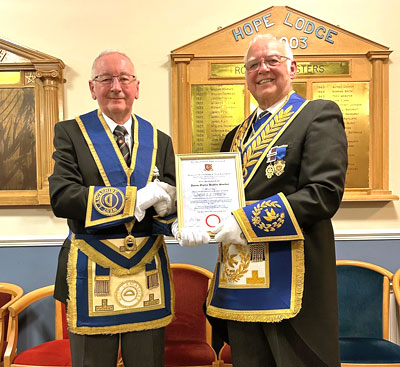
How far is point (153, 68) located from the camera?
2.99 metres

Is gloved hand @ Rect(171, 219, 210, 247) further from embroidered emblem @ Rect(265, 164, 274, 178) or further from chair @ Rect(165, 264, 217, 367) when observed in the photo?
chair @ Rect(165, 264, 217, 367)

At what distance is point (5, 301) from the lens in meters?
2.75

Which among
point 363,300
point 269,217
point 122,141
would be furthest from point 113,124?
point 363,300

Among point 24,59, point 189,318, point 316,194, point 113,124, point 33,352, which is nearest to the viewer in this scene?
point 316,194

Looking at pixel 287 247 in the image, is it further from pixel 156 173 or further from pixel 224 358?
pixel 224 358

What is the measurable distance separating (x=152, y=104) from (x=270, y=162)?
160 cm

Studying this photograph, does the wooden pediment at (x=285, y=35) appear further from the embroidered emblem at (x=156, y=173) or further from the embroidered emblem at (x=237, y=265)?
the embroidered emblem at (x=237, y=265)

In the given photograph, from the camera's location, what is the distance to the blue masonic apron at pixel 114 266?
5.20ft

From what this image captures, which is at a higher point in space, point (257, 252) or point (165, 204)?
point (165, 204)

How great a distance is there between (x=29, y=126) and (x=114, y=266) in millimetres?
1737

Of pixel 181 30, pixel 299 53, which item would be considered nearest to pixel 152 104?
pixel 181 30

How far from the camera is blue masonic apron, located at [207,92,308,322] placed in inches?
58.0

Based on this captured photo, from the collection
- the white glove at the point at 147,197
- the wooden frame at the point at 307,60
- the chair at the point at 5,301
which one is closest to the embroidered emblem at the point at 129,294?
the white glove at the point at 147,197

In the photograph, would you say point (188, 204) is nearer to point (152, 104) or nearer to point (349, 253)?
point (152, 104)
